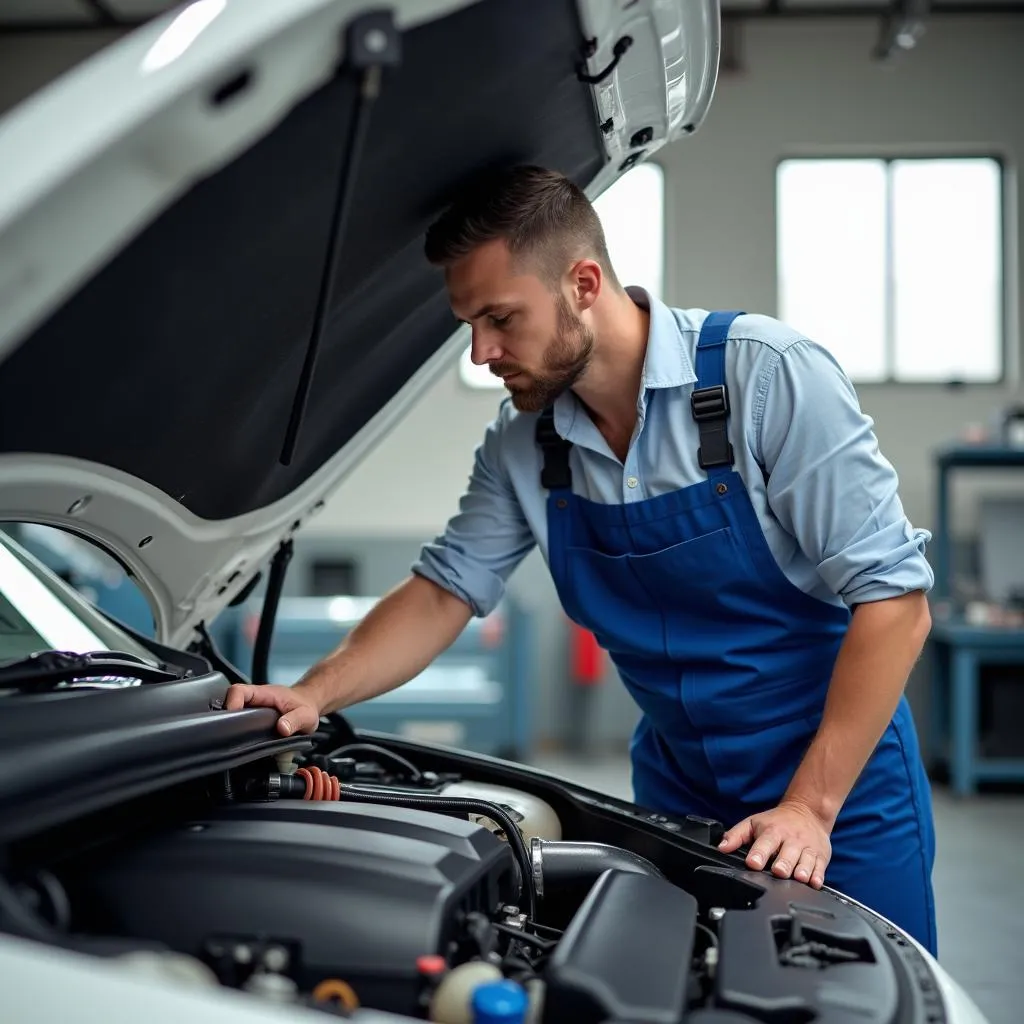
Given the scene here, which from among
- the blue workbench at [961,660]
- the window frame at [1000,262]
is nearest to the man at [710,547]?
the blue workbench at [961,660]

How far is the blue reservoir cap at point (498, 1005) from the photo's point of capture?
73 centimetres

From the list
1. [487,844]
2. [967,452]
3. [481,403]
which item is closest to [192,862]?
[487,844]

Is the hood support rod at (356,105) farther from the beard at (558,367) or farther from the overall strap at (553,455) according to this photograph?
the overall strap at (553,455)

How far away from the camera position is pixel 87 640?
1.38 meters

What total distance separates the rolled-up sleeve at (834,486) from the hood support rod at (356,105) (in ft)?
1.86

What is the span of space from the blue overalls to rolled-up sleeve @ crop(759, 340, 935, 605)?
0.20ft

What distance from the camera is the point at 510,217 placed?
1.27 meters

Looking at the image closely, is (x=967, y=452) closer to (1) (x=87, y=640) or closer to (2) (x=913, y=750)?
(2) (x=913, y=750)

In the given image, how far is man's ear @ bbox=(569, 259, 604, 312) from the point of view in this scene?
1432mm

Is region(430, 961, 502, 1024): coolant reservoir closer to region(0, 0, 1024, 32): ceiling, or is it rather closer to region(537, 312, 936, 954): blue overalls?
region(537, 312, 936, 954): blue overalls

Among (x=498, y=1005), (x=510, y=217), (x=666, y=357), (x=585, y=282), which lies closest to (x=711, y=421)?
(x=666, y=357)

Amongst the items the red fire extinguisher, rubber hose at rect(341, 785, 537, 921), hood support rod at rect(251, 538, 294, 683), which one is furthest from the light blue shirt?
the red fire extinguisher

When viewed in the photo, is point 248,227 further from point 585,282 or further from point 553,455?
point 553,455

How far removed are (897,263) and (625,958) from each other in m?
5.74
